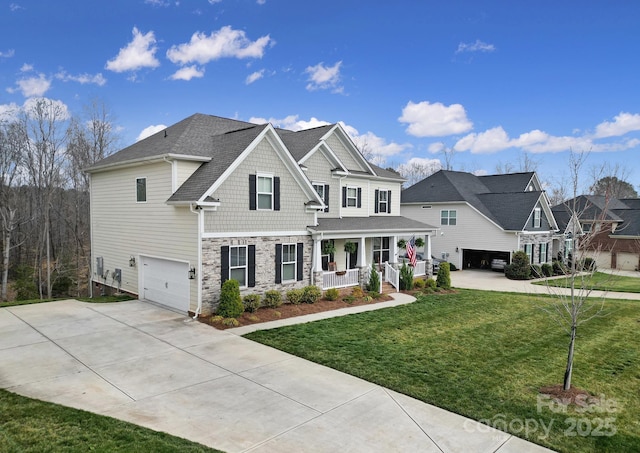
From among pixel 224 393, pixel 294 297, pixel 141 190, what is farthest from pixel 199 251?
pixel 224 393

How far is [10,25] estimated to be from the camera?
74.2 ft

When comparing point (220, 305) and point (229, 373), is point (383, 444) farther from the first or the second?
point (220, 305)

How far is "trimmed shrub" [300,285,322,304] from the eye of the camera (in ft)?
54.2

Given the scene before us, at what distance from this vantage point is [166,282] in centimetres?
1581

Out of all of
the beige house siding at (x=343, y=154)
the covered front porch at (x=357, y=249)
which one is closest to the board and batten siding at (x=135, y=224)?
the covered front porch at (x=357, y=249)

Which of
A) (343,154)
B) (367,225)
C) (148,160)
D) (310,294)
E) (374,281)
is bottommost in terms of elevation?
(310,294)

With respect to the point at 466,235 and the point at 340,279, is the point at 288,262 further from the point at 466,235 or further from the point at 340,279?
the point at 466,235

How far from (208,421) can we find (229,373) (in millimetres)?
2311

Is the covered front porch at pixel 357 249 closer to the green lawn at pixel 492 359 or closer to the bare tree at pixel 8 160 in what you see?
the green lawn at pixel 492 359

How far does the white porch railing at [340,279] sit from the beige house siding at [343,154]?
6.34 metres

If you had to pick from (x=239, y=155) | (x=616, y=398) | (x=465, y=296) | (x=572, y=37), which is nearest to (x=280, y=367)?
(x=616, y=398)

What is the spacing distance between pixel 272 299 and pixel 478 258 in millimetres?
23537

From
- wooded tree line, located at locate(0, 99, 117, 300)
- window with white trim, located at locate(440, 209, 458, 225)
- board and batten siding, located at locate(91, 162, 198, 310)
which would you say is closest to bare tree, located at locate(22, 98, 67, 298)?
wooded tree line, located at locate(0, 99, 117, 300)

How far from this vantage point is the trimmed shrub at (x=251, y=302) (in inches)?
575
